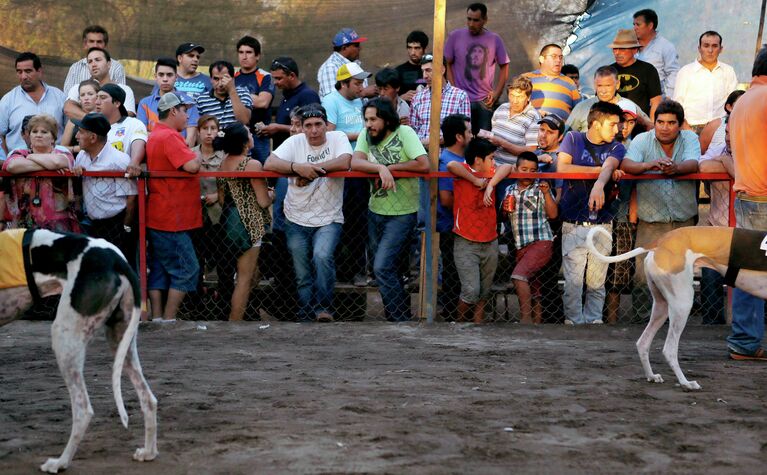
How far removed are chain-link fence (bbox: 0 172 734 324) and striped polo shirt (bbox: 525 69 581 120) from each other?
63.2 inches

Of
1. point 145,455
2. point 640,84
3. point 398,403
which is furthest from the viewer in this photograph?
point 640,84

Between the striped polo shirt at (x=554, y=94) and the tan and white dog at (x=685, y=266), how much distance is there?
385cm

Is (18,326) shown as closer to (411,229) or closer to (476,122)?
(411,229)

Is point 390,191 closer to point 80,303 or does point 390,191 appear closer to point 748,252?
point 748,252

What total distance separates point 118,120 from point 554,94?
4.49 meters

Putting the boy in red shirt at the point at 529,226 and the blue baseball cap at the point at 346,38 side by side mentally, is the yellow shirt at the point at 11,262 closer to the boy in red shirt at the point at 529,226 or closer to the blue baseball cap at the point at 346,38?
the boy in red shirt at the point at 529,226

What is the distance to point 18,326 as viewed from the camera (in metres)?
9.91

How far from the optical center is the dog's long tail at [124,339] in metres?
5.73

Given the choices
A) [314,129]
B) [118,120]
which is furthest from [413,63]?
[118,120]

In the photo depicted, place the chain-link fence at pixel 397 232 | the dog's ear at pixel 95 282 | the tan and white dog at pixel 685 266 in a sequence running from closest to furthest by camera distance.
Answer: the dog's ear at pixel 95 282
the tan and white dog at pixel 685 266
the chain-link fence at pixel 397 232

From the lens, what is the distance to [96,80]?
11.3 metres

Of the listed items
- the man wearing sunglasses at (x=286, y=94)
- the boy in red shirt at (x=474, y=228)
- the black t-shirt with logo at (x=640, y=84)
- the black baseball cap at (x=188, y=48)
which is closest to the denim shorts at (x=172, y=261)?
the man wearing sunglasses at (x=286, y=94)

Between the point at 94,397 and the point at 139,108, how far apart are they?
15.9ft

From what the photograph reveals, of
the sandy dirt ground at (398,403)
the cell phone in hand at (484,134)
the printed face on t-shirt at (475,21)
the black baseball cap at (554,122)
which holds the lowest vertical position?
the sandy dirt ground at (398,403)
